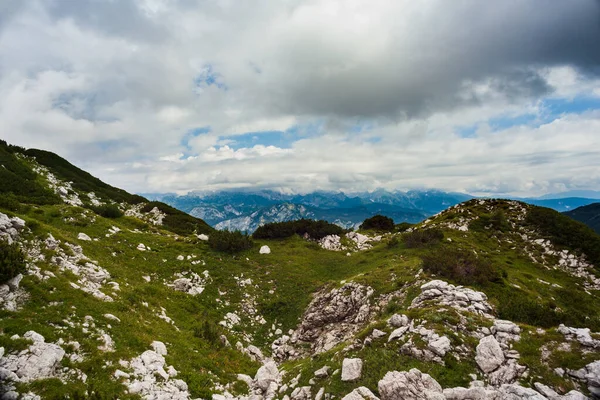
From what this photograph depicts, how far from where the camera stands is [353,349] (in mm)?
14617

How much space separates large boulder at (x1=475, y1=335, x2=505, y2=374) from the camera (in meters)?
11.3

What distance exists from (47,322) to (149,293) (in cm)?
928

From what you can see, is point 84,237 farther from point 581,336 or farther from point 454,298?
point 581,336

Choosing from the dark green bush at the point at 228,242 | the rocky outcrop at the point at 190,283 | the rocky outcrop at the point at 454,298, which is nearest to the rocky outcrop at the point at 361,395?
the rocky outcrop at the point at 454,298

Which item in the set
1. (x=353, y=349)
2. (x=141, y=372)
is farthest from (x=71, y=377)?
(x=353, y=349)

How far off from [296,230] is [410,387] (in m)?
39.6

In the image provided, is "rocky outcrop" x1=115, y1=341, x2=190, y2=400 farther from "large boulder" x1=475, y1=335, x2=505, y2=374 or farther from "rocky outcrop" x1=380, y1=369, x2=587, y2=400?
"large boulder" x1=475, y1=335, x2=505, y2=374

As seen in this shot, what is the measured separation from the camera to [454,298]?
58.4 feet

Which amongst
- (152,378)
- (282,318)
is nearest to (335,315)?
(282,318)

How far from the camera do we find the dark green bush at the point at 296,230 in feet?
159

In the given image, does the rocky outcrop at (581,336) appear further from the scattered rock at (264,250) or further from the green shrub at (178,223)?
the green shrub at (178,223)

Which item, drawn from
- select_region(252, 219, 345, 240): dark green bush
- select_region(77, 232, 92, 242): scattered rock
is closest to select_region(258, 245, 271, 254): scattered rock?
select_region(252, 219, 345, 240): dark green bush

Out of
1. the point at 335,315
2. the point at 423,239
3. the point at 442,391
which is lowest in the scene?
the point at 335,315

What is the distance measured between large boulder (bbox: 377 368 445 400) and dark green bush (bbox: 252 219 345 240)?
37735mm
